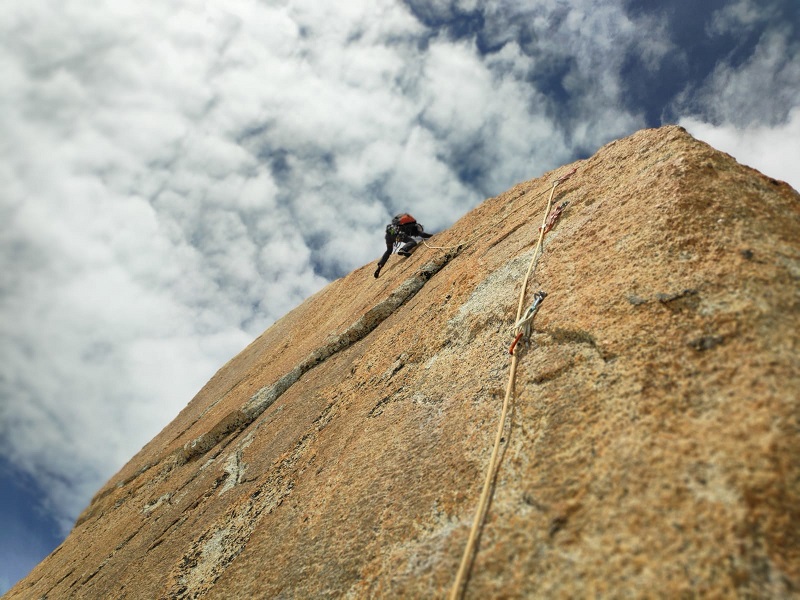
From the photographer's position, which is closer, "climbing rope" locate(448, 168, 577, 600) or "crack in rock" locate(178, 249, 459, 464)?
"climbing rope" locate(448, 168, 577, 600)

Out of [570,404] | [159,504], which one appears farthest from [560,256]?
[159,504]

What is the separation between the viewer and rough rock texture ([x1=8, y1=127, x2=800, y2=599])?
2.21 metres

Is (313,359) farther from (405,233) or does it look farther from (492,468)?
(492,468)

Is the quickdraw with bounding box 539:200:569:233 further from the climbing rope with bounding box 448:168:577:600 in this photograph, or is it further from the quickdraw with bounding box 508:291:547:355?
the quickdraw with bounding box 508:291:547:355

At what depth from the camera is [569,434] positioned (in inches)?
116

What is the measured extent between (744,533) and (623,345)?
4.48 feet

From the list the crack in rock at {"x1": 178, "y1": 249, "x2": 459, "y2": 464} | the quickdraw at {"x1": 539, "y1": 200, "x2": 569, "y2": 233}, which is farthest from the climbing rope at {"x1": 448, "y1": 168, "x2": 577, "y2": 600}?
the crack in rock at {"x1": 178, "y1": 249, "x2": 459, "y2": 464}

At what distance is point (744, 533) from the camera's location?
2008 mm

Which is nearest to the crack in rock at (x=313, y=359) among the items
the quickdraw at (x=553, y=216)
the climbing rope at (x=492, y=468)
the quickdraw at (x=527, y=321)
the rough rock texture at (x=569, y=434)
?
the rough rock texture at (x=569, y=434)

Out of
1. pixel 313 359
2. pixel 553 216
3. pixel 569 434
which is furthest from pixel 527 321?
pixel 313 359

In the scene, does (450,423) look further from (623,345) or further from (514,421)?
(623,345)

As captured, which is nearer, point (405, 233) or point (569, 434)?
point (569, 434)

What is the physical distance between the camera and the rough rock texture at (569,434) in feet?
7.23

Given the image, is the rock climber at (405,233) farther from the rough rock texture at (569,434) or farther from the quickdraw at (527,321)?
the quickdraw at (527,321)
